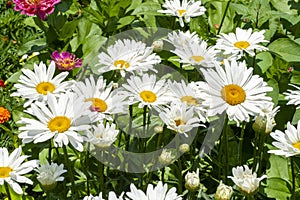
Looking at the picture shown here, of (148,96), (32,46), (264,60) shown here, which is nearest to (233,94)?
(148,96)

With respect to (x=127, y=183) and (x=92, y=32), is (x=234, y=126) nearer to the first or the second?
(x=127, y=183)

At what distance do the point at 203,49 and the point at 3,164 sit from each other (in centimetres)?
65

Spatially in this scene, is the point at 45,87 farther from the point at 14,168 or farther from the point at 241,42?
the point at 241,42

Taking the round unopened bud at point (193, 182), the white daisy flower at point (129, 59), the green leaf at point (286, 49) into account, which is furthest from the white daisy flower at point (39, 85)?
the green leaf at point (286, 49)

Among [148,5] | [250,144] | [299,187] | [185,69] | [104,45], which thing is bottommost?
[299,187]

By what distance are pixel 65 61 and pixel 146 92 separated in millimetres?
410

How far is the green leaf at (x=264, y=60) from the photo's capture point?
1.84m

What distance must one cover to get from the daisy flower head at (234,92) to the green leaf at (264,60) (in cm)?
38

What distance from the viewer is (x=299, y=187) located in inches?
62.4

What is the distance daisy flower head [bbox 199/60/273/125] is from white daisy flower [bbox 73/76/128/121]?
215mm

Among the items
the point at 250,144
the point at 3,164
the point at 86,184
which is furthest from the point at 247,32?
the point at 3,164

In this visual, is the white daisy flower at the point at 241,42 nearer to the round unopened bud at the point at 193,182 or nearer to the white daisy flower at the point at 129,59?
the white daisy flower at the point at 129,59

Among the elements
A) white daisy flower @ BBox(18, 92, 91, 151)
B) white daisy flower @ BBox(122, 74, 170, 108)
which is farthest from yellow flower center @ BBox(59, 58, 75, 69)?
white daisy flower @ BBox(18, 92, 91, 151)

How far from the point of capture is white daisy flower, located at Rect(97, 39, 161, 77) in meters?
1.59
